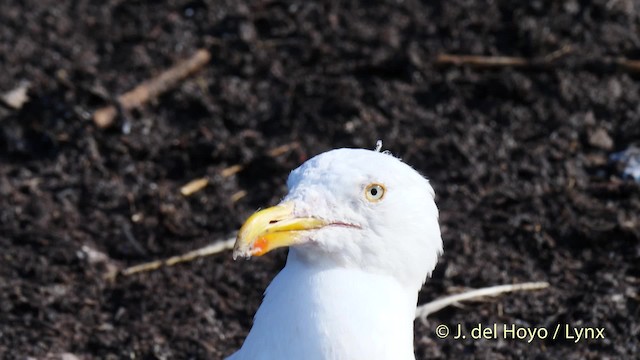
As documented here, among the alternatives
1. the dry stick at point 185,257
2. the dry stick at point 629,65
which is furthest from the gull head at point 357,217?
the dry stick at point 629,65

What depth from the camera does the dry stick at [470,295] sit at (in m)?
5.59

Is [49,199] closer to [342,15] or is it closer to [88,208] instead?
[88,208]

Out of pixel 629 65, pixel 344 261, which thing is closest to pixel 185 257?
pixel 344 261

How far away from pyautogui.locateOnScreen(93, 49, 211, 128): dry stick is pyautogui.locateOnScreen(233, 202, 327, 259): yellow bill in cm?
327

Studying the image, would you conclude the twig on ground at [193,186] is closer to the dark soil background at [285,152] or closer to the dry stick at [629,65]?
the dark soil background at [285,152]

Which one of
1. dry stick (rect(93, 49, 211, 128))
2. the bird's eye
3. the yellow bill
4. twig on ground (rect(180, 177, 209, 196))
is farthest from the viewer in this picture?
dry stick (rect(93, 49, 211, 128))

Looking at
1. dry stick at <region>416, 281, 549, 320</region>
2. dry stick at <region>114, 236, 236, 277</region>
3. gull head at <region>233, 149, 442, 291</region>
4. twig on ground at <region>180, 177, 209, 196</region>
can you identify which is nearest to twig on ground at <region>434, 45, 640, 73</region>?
twig on ground at <region>180, 177, 209, 196</region>

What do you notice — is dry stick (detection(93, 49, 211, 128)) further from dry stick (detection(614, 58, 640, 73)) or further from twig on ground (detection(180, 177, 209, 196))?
dry stick (detection(614, 58, 640, 73))

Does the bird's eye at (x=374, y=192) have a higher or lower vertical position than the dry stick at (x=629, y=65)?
higher

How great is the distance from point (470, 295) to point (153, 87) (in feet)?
8.92

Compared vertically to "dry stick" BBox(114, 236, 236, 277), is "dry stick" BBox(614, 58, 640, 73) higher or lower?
lower

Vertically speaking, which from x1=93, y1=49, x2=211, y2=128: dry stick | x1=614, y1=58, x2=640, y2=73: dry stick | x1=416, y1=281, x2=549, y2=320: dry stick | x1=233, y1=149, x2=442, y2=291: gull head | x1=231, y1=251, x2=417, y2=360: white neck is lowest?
x1=416, y1=281, x2=549, y2=320: dry stick

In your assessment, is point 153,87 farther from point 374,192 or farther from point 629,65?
point 374,192

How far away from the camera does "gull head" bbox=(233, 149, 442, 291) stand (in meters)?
4.07
